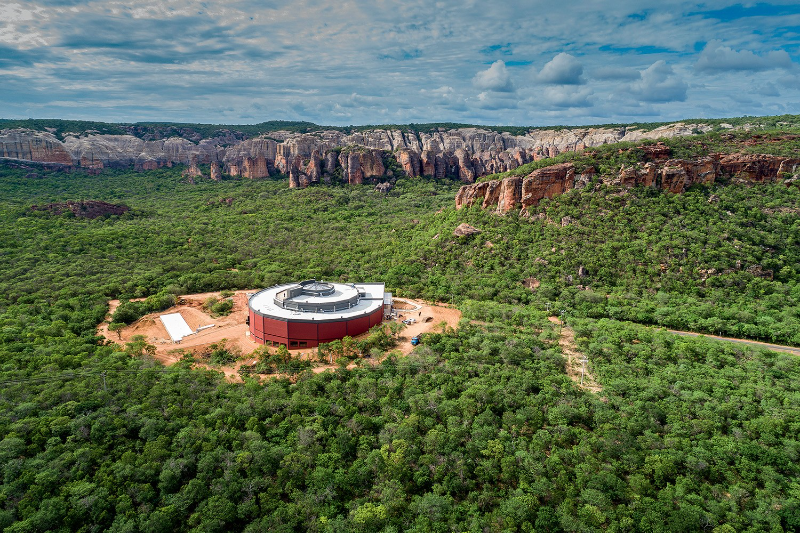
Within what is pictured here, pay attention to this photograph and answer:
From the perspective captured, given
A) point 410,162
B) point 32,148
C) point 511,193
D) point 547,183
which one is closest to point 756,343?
point 547,183

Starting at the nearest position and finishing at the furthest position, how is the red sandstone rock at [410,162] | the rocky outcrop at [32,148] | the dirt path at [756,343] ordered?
the dirt path at [756,343]
the red sandstone rock at [410,162]
the rocky outcrop at [32,148]

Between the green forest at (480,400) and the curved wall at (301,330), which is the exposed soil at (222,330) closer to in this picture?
the curved wall at (301,330)

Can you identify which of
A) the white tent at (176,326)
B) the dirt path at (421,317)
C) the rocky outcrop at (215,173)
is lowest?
the white tent at (176,326)

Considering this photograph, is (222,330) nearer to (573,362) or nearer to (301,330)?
(301,330)

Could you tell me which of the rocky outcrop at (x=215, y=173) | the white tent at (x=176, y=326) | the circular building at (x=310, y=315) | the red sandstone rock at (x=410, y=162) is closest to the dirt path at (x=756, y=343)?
the circular building at (x=310, y=315)

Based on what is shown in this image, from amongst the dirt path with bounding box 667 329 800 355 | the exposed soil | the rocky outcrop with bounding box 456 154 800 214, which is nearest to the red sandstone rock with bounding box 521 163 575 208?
the rocky outcrop with bounding box 456 154 800 214

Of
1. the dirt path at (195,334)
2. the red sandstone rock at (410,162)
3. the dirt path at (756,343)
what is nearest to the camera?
the dirt path at (756,343)

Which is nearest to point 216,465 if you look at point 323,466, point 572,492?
point 323,466
